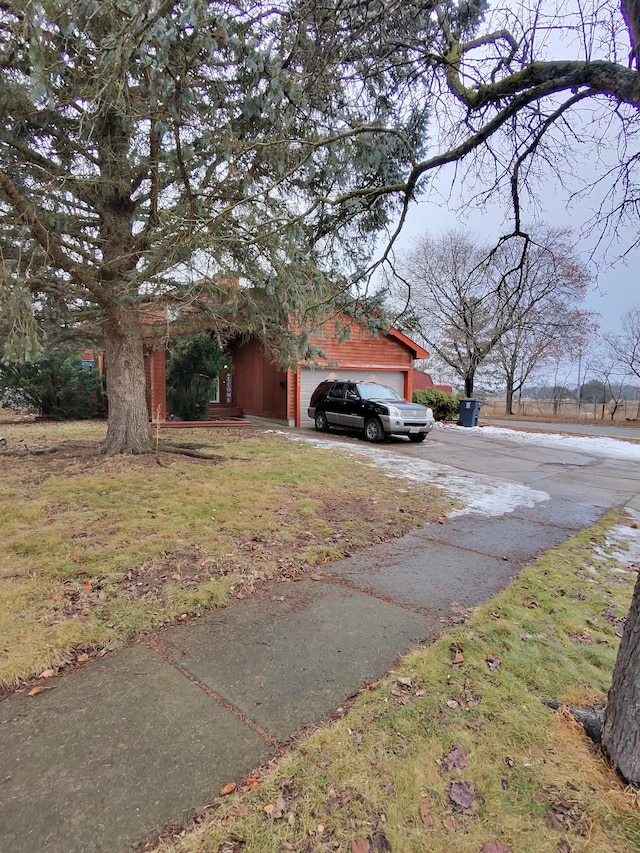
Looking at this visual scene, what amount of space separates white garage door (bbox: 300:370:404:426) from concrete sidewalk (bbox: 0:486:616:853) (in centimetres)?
1243

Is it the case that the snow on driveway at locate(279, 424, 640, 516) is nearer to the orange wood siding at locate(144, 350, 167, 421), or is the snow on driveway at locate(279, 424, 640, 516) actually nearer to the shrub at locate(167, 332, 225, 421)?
the shrub at locate(167, 332, 225, 421)

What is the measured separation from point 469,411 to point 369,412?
7.92m

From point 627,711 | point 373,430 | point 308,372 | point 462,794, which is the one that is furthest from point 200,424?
point 627,711

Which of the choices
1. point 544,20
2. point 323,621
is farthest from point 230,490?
point 544,20

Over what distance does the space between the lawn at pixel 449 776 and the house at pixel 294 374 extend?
42.2 ft

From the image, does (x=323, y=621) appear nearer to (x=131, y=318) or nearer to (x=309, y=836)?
(x=309, y=836)

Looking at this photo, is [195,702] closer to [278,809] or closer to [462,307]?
[278,809]

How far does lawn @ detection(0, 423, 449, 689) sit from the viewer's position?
2900 mm

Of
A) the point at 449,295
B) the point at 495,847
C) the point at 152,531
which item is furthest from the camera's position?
the point at 449,295

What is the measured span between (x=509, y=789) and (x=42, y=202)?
320 inches

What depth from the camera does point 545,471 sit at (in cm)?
950

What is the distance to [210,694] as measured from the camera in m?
2.26

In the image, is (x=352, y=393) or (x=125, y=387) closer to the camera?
(x=125, y=387)

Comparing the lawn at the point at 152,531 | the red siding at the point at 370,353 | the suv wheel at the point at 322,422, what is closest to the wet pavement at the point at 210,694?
the lawn at the point at 152,531
